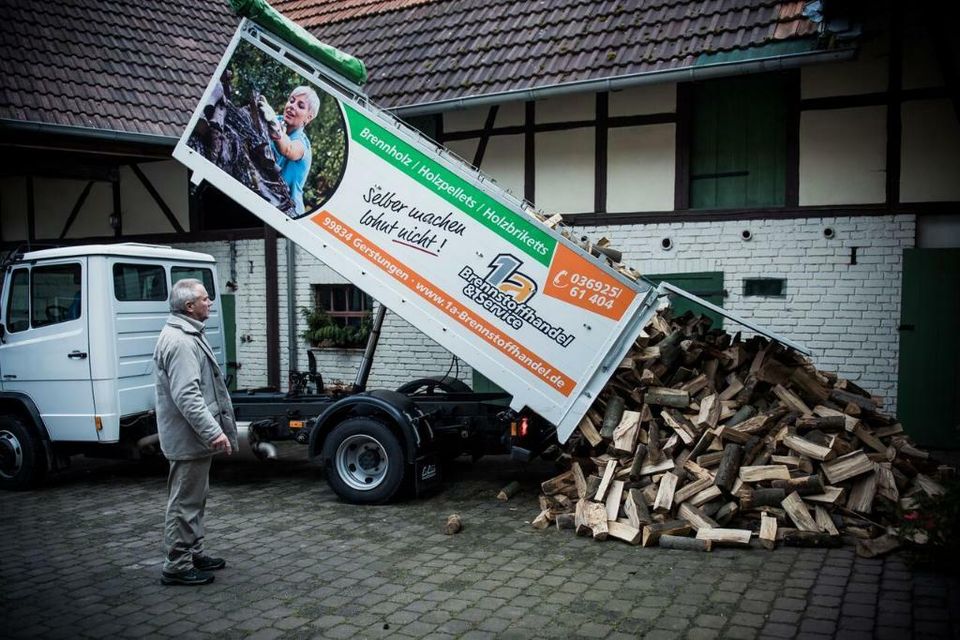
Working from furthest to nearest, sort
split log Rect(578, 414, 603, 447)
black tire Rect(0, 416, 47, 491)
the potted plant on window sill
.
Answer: the potted plant on window sill < black tire Rect(0, 416, 47, 491) < split log Rect(578, 414, 603, 447)

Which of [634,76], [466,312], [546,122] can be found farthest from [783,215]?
[466,312]

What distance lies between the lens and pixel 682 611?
453 centimetres

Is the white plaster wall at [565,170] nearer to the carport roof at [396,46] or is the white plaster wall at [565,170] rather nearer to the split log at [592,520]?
the carport roof at [396,46]

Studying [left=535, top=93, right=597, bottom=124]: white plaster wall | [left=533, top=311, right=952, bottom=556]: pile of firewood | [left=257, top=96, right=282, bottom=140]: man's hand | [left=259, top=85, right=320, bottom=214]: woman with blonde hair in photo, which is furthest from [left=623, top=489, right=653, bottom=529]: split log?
[left=535, top=93, right=597, bottom=124]: white plaster wall

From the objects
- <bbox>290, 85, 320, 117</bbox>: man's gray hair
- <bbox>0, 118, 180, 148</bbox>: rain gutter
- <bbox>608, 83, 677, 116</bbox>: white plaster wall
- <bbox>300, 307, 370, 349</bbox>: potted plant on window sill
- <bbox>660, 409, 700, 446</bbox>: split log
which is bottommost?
<bbox>660, 409, 700, 446</bbox>: split log

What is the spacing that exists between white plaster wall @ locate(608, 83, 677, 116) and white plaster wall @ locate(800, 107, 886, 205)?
58.2 inches

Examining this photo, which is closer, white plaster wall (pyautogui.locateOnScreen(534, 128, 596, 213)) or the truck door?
the truck door

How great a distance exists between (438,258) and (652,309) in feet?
5.63

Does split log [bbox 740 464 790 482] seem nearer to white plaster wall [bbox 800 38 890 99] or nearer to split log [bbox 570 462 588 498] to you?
split log [bbox 570 462 588 498]

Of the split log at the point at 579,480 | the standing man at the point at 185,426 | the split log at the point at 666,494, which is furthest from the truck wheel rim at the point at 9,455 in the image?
the split log at the point at 666,494

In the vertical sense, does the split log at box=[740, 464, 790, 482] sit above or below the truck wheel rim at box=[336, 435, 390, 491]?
above

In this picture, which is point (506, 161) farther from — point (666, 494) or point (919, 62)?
point (666, 494)

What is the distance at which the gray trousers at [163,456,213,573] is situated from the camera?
5102mm

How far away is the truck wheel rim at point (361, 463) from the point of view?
6.97 m
